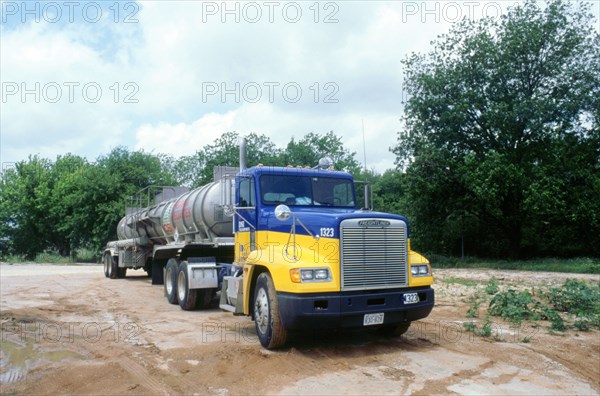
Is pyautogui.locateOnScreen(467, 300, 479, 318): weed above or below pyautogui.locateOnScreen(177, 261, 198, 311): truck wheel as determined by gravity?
below

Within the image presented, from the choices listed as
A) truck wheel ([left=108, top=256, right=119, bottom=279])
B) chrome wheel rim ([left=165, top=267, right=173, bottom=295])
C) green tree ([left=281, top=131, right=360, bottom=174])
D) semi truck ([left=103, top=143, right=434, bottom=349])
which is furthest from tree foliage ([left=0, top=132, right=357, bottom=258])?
semi truck ([left=103, top=143, right=434, bottom=349])

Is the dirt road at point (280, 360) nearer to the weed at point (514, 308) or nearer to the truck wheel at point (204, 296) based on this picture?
the weed at point (514, 308)

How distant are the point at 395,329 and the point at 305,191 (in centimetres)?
284

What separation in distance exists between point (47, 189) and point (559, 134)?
46.0 m

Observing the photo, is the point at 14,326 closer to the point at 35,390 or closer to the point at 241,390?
the point at 35,390

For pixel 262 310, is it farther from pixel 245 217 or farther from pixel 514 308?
pixel 514 308

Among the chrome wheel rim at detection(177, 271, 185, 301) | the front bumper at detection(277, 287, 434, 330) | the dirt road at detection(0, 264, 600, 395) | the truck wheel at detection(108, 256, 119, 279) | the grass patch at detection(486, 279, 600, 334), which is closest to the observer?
the dirt road at detection(0, 264, 600, 395)

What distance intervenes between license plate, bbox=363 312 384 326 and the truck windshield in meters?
2.51

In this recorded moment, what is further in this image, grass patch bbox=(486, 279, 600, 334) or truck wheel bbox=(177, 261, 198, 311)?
truck wheel bbox=(177, 261, 198, 311)

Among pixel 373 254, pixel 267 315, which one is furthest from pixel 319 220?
pixel 267 315

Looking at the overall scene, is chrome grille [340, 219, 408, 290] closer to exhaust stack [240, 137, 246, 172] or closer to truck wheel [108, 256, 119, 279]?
exhaust stack [240, 137, 246, 172]

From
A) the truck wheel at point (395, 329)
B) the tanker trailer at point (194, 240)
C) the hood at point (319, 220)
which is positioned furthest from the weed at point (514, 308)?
the tanker trailer at point (194, 240)

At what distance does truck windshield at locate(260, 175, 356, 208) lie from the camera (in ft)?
29.4

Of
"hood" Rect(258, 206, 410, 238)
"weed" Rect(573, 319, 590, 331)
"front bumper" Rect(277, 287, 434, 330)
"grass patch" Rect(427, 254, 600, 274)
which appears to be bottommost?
"grass patch" Rect(427, 254, 600, 274)
